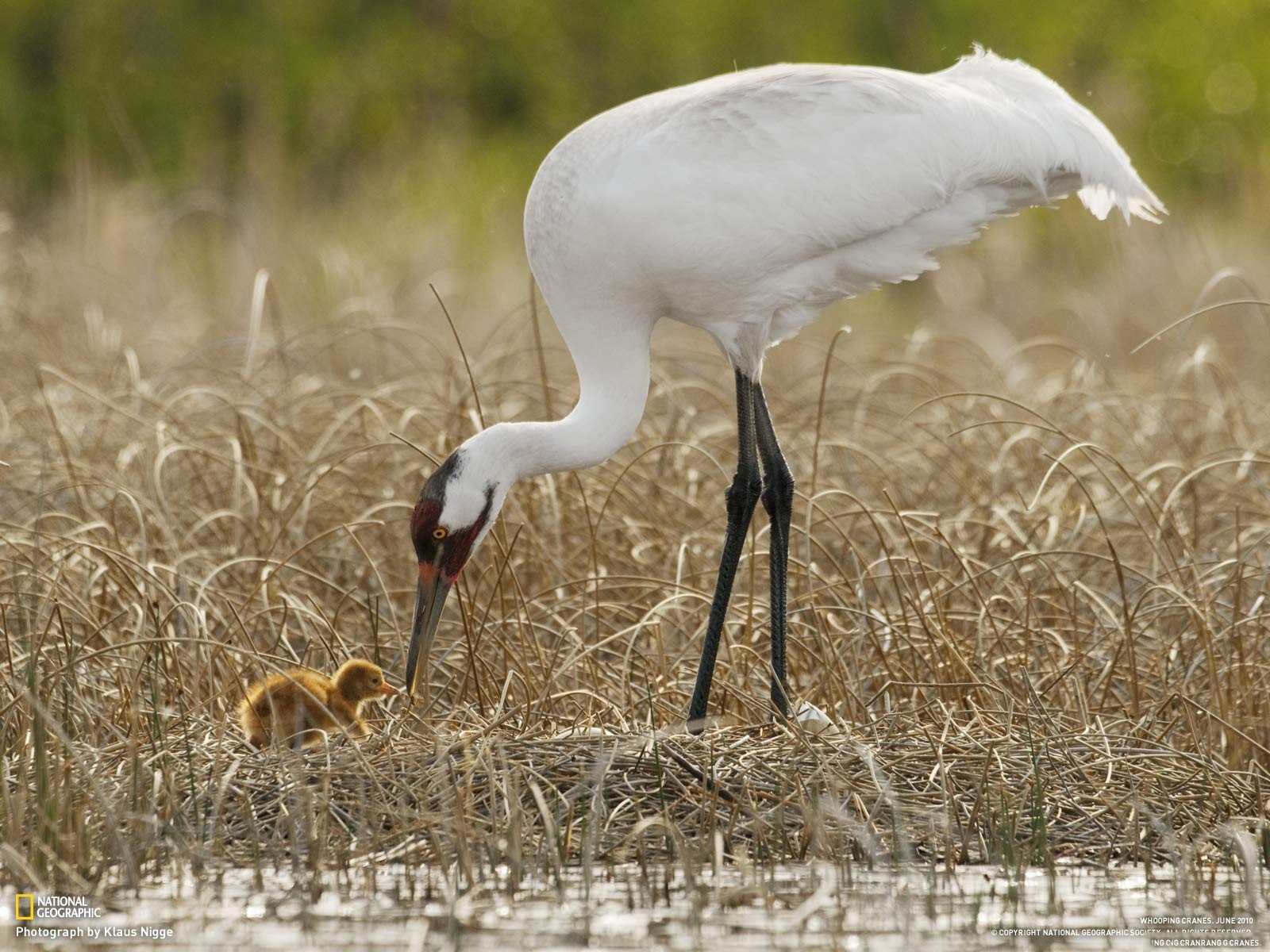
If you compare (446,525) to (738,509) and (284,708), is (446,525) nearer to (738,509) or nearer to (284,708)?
(284,708)

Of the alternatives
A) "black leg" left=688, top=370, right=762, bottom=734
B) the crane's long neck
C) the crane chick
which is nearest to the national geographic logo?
the crane chick

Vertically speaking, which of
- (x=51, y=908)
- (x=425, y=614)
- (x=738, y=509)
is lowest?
(x=51, y=908)

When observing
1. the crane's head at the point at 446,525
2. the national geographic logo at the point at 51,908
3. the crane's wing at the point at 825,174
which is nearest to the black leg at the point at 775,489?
the crane's wing at the point at 825,174

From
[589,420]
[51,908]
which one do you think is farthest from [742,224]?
[51,908]

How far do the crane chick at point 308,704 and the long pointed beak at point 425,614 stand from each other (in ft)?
0.30

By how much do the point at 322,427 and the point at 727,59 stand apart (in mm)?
15416

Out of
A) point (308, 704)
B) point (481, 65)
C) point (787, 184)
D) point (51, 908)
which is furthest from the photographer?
point (481, 65)

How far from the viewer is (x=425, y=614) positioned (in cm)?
455

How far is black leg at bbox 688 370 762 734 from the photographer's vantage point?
4844 mm

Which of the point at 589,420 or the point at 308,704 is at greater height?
the point at 589,420

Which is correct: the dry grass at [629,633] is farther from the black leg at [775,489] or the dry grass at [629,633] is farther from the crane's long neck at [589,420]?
the crane's long neck at [589,420]

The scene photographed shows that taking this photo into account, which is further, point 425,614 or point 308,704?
point 425,614

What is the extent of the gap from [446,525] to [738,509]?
1.09 meters

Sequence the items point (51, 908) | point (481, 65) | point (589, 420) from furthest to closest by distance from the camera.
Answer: point (481, 65), point (589, 420), point (51, 908)
